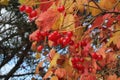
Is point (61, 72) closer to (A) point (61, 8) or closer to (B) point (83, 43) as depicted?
(B) point (83, 43)

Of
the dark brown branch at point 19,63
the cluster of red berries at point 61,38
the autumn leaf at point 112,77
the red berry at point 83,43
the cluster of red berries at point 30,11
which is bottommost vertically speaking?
the dark brown branch at point 19,63

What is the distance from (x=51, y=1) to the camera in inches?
106

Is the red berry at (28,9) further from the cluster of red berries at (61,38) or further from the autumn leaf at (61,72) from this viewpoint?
the autumn leaf at (61,72)

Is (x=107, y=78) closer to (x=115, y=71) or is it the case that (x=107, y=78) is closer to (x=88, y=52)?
(x=115, y=71)

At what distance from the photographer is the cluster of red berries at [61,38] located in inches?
89.7

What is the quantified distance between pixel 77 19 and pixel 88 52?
1.75ft

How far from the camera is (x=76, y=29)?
2.41 m

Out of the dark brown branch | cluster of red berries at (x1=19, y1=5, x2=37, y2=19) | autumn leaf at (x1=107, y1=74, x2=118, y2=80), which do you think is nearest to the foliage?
cluster of red berries at (x1=19, y1=5, x2=37, y2=19)

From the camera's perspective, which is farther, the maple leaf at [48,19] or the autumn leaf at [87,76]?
the autumn leaf at [87,76]

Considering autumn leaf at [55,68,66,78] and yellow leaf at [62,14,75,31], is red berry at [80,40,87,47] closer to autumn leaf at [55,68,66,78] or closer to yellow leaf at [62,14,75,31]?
yellow leaf at [62,14,75,31]

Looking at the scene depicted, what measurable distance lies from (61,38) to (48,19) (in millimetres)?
159

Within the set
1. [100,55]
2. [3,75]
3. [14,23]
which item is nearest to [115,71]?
[100,55]

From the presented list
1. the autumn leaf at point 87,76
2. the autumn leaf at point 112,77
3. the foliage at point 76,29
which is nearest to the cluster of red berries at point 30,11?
the foliage at point 76,29

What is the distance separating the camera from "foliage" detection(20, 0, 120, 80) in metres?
2.31
